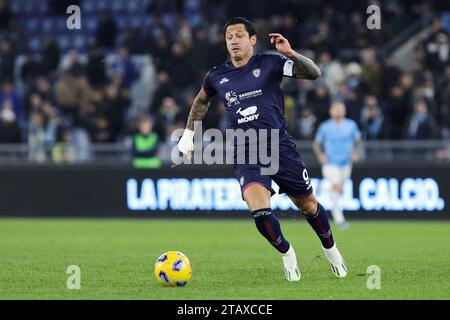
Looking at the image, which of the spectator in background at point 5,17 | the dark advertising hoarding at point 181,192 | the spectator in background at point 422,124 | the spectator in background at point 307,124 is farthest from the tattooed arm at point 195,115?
the spectator in background at point 5,17

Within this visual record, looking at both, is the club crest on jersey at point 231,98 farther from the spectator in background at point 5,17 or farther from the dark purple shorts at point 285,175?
the spectator in background at point 5,17

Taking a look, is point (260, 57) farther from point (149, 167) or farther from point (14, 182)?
point (14, 182)

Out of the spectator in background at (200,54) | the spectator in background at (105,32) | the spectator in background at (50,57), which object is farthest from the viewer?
the spectator in background at (105,32)

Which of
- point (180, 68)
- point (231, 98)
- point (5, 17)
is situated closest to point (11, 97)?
point (5, 17)

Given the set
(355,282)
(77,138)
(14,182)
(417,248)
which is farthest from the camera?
(77,138)

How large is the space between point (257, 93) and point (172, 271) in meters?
1.99

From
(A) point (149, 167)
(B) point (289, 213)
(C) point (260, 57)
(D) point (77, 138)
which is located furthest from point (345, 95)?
(C) point (260, 57)

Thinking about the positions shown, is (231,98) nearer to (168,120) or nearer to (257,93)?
(257,93)

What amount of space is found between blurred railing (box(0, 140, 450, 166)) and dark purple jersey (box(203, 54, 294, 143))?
34.0 feet

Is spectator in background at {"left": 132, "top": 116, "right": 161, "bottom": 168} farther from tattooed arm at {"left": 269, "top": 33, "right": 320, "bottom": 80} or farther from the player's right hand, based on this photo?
tattooed arm at {"left": 269, "top": 33, "right": 320, "bottom": 80}

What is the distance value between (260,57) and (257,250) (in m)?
4.36

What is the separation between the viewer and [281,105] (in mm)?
10383

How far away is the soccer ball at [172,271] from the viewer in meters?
9.61

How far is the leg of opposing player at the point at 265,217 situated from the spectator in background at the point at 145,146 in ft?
35.9
